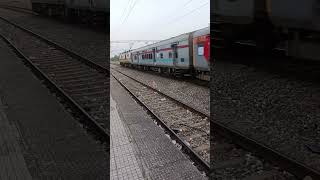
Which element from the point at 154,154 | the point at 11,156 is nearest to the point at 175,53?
the point at 154,154

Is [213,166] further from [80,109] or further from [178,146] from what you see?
[80,109]

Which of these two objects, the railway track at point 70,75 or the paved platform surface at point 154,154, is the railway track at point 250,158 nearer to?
the paved platform surface at point 154,154

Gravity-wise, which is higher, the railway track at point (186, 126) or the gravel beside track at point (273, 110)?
the gravel beside track at point (273, 110)

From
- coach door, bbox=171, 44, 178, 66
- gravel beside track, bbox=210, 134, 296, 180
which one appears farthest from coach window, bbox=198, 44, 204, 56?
gravel beside track, bbox=210, 134, 296, 180

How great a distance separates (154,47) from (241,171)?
2044 cm

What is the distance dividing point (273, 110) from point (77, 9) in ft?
21.5

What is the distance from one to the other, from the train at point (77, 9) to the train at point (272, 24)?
13.0 feet

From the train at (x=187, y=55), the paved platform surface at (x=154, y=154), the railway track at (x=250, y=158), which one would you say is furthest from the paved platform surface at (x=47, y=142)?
the train at (x=187, y=55)

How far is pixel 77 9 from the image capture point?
11.3 m

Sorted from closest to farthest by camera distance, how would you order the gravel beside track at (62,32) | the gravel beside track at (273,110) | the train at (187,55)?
the gravel beside track at (273,110) → the gravel beside track at (62,32) → the train at (187,55)

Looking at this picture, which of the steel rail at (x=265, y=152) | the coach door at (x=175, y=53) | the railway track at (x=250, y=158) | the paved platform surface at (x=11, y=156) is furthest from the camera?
the coach door at (x=175, y=53)

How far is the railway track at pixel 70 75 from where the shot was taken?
6.63 m

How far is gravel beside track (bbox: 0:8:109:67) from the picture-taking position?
1318 cm

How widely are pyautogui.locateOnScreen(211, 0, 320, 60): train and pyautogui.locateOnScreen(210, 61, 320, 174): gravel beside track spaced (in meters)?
0.90
